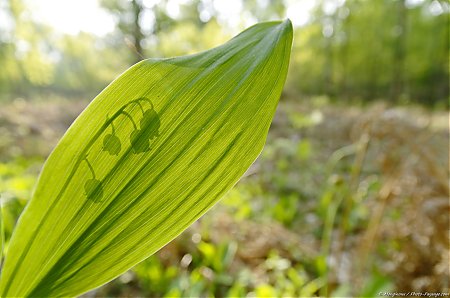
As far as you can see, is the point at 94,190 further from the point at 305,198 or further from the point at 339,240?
the point at 305,198

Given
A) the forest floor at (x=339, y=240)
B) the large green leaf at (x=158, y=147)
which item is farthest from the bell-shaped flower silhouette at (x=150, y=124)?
the forest floor at (x=339, y=240)

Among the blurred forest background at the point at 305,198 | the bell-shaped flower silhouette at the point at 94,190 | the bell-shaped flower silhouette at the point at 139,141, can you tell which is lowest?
the blurred forest background at the point at 305,198

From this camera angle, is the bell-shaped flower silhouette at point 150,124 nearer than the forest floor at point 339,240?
Yes

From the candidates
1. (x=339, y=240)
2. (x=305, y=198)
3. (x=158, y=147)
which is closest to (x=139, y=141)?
(x=158, y=147)

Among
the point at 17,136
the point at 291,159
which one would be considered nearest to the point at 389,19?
the point at 291,159

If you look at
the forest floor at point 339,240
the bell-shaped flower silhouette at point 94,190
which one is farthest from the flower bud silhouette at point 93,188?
the forest floor at point 339,240

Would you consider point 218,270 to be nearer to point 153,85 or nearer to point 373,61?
point 153,85

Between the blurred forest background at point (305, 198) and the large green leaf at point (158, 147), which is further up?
the large green leaf at point (158, 147)

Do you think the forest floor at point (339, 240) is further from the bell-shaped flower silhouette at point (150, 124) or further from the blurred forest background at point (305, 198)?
the bell-shaped flower silhouette at point (150, 124)

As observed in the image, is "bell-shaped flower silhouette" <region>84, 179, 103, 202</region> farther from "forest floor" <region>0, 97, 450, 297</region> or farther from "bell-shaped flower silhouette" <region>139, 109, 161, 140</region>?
"forest floor" <region>0, 97, 450, 297</region>
